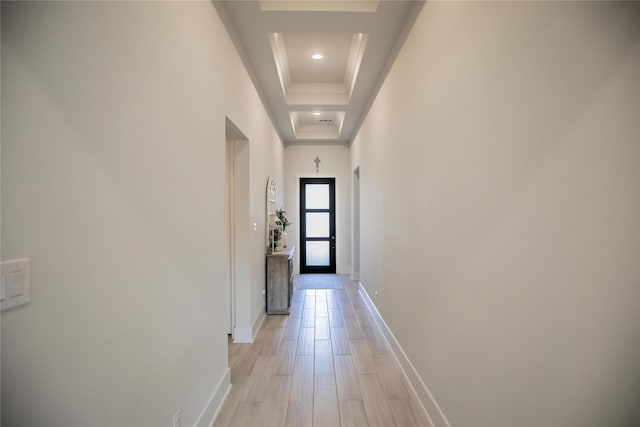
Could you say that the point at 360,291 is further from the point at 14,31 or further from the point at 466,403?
the point at 14,31

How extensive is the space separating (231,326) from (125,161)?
2.63m

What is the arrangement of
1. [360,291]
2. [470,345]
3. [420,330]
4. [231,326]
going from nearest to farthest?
[470,345] → [420,330] → [231,326] → [360,291]

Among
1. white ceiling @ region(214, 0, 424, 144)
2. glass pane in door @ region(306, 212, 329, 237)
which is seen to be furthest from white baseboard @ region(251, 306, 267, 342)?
glass pane in door @ region(306, 212, 329, 237)

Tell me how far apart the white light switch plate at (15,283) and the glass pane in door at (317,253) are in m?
6.13

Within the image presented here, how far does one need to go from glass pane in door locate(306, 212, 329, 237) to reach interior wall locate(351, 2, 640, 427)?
4.78 metres

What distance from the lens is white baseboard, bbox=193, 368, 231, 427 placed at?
1861 millimetres

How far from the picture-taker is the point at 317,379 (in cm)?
253

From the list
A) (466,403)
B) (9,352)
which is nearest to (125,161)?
(9,352)

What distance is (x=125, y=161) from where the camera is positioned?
1146 millimetres

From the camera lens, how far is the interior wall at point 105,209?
782 millimetres

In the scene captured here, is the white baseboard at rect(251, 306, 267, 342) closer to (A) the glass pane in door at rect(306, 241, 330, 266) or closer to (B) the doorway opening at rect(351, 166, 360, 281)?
(B) the doorway opening at rect(351, 166, 360, 281)

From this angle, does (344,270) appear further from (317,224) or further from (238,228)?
(238,228)

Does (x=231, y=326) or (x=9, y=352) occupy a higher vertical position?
(x=9, y=352)

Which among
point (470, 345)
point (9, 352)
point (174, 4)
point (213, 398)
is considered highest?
point (174, 4)
